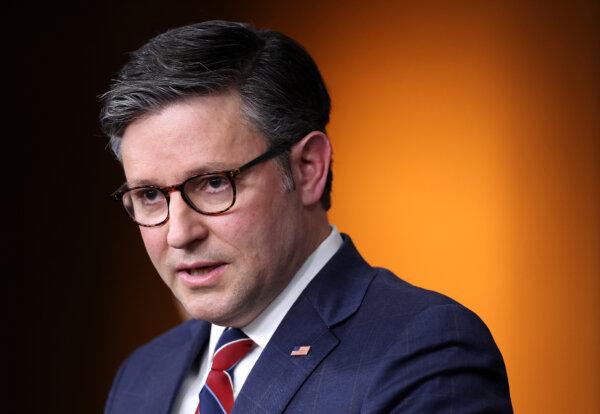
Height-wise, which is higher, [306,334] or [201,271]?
[201,271]

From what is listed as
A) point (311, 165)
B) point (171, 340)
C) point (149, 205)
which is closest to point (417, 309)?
point (311, 165)

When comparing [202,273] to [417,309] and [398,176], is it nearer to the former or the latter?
[417,309]

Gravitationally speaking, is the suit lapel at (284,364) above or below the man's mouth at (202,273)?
below

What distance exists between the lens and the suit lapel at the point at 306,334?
70.7 inches

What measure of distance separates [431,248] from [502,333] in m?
0.31

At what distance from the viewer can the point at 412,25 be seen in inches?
115

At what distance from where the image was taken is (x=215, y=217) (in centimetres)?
180

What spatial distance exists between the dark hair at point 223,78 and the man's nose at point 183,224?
0.18m

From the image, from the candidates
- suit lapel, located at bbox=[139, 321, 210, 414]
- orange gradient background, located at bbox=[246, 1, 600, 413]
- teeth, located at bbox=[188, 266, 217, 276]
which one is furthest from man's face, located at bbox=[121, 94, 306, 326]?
orange gradient background, located at bbox=[246, 1, 600, 413]

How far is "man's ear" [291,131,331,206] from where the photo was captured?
1.93 metres

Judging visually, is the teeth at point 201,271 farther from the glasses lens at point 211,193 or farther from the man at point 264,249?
the glasses lens at point 211,193

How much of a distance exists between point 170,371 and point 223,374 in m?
0.25

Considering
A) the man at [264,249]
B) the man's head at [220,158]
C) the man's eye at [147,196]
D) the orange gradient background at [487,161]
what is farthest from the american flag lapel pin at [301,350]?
the orange gradient background at [487,161]

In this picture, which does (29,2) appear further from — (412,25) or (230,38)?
(230,38)
